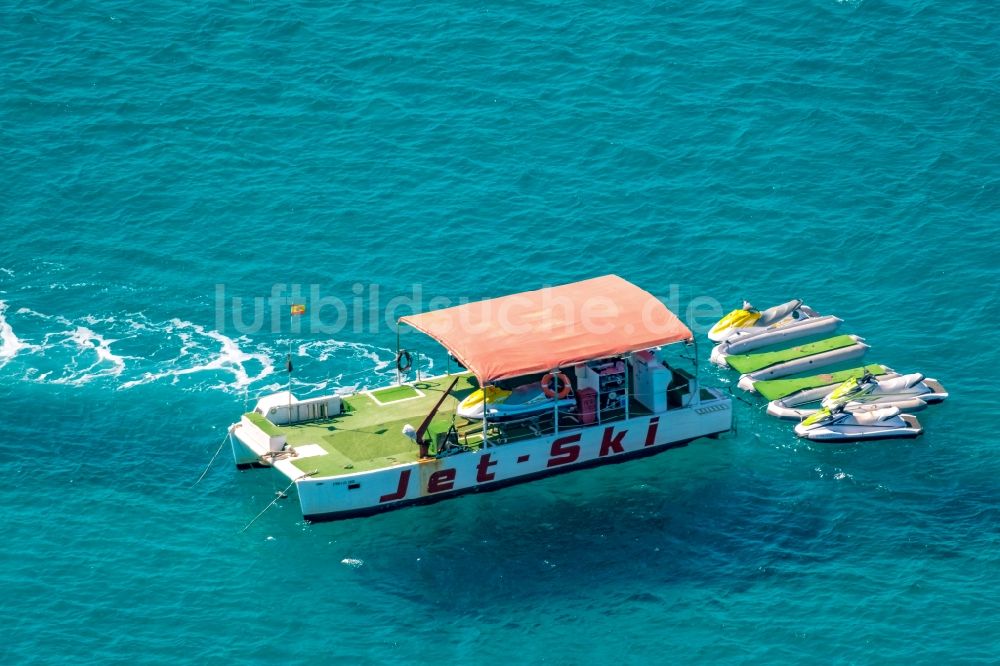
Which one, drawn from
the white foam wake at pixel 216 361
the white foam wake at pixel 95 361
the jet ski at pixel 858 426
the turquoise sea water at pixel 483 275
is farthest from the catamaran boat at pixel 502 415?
the white foam wake at pixel 95 361

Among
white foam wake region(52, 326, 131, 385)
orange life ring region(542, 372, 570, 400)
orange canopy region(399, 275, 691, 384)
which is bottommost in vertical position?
white foam wake region(52, 326, 131, 385)

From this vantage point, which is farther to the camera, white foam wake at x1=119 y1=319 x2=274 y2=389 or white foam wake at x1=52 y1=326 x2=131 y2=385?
white foam wake at x1=119 y1=319 x2=274 y2=389

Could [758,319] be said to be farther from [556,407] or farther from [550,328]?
[556,407]

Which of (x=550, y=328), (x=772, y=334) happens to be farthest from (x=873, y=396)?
(x=550, y=328)

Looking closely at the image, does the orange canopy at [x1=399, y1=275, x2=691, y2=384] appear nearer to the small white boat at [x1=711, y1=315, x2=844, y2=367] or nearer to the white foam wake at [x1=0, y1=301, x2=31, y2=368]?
the small white boat at [x1=711, y1=315, x2=844, y2=367]

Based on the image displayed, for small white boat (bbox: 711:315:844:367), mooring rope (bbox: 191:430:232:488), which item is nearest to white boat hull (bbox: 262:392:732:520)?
mooring rope (bbox: 191:430:232:488)

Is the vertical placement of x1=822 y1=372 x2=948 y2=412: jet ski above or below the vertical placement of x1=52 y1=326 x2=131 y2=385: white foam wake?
below

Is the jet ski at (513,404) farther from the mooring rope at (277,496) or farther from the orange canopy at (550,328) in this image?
the mooring rope at (277,496)
